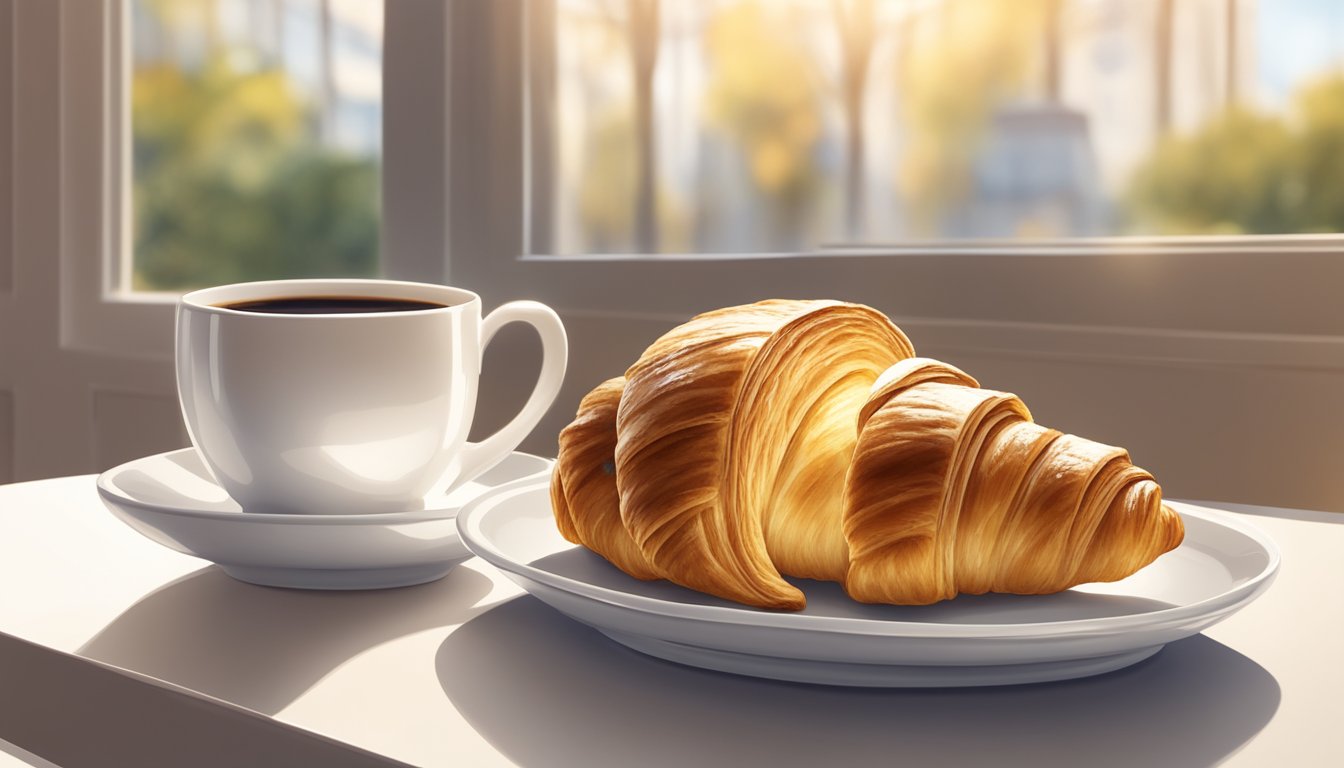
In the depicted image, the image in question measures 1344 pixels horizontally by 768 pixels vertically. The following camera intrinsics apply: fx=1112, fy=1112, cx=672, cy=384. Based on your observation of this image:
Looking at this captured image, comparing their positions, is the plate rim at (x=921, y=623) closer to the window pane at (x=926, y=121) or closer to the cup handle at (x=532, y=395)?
the cup handle at (x=532, y=395)

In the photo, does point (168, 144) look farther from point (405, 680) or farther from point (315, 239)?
point (405, 680)

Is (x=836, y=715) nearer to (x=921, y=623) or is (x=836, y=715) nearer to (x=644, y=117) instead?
(x=921, y=623)

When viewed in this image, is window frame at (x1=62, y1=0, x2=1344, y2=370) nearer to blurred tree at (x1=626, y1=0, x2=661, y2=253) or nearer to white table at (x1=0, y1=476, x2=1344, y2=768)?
blurred tree at (x1=626, y1=0, x2=661, y2=253)

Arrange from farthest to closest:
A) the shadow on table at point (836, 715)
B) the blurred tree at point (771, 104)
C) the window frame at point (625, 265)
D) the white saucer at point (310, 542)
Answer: the blurred tree at point (771, 104), the window frame at point (625, 265), the white saucer at point (310, 542), the shadow on table at point (836, 715)

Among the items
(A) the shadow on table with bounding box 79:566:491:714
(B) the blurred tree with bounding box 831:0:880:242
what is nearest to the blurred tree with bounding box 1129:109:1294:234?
(B) the blurred tree with bounding box 831:0:880:242

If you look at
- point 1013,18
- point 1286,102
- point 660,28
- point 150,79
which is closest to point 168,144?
point 150,79

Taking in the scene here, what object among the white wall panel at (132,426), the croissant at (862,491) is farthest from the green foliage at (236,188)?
the croissant at (862,491)

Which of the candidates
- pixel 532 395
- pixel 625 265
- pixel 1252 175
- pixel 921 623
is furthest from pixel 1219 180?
pixel 921 623
